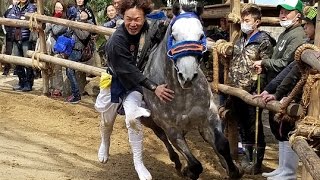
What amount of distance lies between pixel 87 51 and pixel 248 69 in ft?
13.5

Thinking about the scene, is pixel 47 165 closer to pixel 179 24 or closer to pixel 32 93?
pixel 179 24

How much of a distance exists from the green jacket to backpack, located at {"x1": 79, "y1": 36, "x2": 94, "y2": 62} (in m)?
4.48

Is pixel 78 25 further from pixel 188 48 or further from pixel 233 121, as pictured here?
pixel 188 48

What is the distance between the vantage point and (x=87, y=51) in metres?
9.01

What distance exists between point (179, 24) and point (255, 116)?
1.76 m

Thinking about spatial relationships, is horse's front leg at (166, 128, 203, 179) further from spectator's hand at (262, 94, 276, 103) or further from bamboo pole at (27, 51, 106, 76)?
bamboo pole at (27, 51, 106, 76)

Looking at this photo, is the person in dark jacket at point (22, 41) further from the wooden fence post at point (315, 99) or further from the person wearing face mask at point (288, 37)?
the wooden fence post at point (315, 99)

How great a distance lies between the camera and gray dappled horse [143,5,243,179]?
14.4 ft

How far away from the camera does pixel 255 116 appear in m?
5.73

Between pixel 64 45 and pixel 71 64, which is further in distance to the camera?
pixel 64 45

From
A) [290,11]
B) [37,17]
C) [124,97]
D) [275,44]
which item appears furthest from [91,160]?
[37,17]

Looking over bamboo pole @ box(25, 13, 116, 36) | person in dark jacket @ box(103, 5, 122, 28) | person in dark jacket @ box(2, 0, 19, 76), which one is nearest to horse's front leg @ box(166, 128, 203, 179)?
bamboo pole @ box(25, 13, 116, 36)

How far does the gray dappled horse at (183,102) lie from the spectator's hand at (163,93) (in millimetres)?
68

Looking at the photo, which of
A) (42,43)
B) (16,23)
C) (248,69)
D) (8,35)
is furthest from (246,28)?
(8,35)
